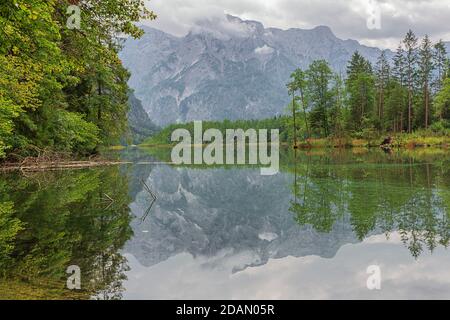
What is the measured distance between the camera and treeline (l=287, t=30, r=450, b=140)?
229ft

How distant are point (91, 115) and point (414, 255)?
36.9 m

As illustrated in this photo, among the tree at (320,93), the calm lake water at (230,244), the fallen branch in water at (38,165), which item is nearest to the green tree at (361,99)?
the tree at (320,93)

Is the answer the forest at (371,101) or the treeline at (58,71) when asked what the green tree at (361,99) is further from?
the treeline at (58,71)

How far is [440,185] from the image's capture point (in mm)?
16031

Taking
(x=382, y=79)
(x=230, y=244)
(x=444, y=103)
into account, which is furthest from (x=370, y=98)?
(x=230, y=244)

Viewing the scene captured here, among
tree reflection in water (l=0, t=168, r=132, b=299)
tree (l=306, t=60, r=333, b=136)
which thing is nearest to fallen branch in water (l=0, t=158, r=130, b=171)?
tree reflection in water (l=0, t=168, r=132, b=299)

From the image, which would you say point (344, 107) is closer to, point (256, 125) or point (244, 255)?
point (244, 255)

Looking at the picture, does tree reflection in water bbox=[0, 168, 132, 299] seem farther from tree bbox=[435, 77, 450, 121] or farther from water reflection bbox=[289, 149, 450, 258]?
tree bbox=[435, 77, 450, 121]

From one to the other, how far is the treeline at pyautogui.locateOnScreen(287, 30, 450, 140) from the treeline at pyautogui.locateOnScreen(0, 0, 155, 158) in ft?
139

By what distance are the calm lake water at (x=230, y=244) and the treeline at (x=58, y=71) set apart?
4.89 m

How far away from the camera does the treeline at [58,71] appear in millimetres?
10836

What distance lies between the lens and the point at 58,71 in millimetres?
15500

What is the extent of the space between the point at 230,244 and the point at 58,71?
1070cm
